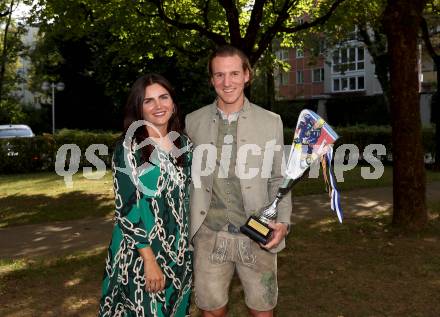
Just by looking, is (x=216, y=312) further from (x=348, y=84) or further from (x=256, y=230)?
(x=348, y=84)

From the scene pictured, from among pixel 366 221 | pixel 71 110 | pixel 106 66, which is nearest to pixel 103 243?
pixel 366 221

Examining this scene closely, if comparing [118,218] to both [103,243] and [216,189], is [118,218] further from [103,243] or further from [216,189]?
[103,243]

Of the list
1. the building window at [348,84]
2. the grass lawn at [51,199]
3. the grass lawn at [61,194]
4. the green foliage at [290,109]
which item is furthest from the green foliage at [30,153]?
the building window at [348,84]

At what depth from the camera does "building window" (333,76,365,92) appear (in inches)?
2261

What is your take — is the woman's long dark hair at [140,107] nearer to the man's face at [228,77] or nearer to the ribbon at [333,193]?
the man's face at [228,77]

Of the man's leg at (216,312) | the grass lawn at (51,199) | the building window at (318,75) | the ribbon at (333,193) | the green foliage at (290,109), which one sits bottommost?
the grass lawn at (51,199)

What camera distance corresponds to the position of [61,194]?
44.3 feet

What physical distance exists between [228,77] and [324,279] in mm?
3659

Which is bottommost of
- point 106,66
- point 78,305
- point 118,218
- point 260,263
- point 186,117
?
point 78,305

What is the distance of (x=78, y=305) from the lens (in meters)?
5.53

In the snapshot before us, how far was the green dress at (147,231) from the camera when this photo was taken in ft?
10.5

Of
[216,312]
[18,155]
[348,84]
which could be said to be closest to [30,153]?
[18,155]

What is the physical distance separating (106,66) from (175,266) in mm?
25980

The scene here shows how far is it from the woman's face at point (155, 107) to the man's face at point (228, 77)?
365 millimetres
